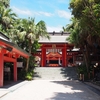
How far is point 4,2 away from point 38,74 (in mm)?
10844

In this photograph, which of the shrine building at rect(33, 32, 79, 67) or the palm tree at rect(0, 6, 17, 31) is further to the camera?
the shrine building at rect(33, 32, 79, 67)

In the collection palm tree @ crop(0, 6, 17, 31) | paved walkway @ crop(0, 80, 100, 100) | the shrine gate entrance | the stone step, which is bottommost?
paved walkway @ crop(0, 80, 100, 100)

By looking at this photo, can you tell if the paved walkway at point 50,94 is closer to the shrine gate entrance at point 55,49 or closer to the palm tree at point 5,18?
the palm tree at point 5,18

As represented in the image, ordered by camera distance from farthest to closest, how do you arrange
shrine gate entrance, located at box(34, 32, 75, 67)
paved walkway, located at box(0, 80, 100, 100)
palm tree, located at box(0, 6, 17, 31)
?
shrine gate entrance, located at box(34, 32, 75, 67), palm tree, located at box(0, 6, 17, 31), paved walkway, located at box(0, 80, 100, 100)

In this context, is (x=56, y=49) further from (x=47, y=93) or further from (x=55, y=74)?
(x=47, y=93)

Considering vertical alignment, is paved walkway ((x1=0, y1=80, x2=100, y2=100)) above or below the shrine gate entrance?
below

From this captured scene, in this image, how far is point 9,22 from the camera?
25.8 m

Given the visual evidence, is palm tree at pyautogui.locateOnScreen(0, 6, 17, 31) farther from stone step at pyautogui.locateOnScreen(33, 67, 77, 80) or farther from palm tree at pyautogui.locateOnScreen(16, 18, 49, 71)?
stone step at pyautogui.locateOnScreen(33, 67, 77, 80)

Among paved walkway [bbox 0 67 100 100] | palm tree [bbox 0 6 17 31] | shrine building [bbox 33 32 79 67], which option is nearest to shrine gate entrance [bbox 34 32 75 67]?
shrine building [bbox 33 32 79 67]

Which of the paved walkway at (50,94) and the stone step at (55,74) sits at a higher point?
the stone step at (55,74)

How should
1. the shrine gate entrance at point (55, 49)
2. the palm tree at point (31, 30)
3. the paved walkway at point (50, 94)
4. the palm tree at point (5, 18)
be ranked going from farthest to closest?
the shrine gate entrance at point (55, 49), the palm tree at point (5, 18), the palm tree at point (31, 30), the paved walkway at point (50, 94)

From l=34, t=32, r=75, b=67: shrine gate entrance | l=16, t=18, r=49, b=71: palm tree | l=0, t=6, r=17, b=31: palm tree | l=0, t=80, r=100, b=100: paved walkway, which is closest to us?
l=0, t=80, r=100, b=100: paved walkway

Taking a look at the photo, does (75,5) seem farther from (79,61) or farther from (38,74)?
(79,61)

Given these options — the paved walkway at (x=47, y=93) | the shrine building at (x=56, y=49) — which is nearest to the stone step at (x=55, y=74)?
the shrine building at (x=56, y=49)
